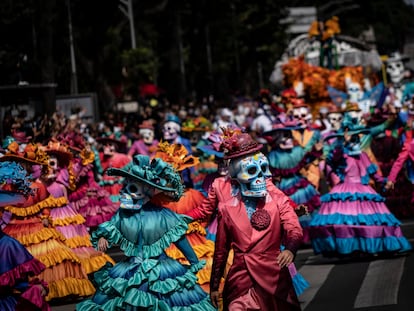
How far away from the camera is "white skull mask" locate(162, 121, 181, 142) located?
2047 centimetres

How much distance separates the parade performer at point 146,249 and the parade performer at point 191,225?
186 cm

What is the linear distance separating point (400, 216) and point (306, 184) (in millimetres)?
3894

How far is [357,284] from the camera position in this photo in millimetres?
14703

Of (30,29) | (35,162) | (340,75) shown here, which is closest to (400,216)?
(35,162)

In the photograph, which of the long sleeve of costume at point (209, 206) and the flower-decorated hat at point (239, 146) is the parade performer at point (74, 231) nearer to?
the long sleeve of costume at point (209, 206)

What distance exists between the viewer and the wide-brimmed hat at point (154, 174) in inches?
436

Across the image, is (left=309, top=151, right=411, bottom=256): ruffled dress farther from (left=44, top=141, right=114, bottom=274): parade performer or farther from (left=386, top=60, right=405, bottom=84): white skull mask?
(left=386, top=60, right=405, bottom=84): white skull mask

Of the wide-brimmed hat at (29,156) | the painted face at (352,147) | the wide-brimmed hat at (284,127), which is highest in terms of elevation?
the wide-brimmed hat at (29,156)

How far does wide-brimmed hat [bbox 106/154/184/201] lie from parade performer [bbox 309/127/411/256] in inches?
232

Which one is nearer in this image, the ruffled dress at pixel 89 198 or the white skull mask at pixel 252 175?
the white skull mask at pixel 252 175

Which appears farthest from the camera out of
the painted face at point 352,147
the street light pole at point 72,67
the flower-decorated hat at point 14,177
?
the street light pole at point 72,67

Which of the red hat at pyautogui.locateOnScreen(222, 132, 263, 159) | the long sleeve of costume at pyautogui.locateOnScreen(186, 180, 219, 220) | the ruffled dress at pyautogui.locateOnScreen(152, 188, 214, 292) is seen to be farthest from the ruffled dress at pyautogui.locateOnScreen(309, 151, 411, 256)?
the red hat at pyautogui.locateOnScreen(222, 132, 263, 159)

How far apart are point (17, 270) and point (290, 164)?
756 cm

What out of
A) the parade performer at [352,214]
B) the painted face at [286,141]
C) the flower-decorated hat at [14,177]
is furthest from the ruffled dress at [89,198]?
the flower-decorated hat at [14,177]
